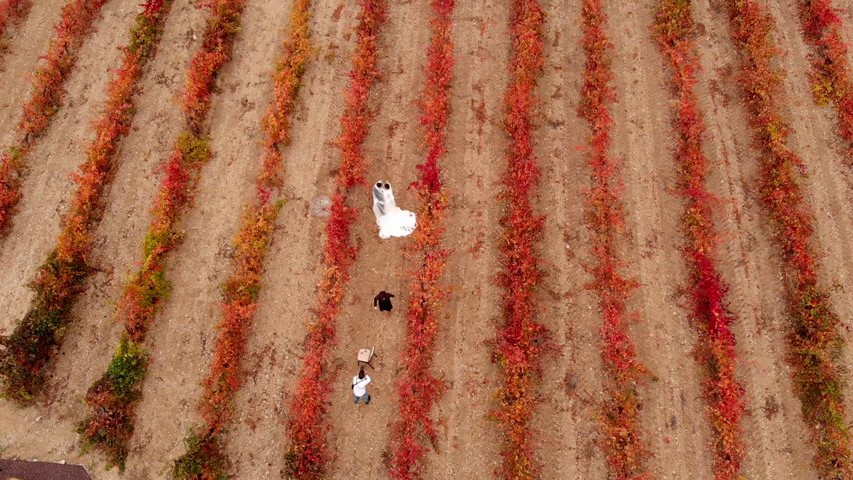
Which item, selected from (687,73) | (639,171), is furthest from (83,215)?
(687,73)

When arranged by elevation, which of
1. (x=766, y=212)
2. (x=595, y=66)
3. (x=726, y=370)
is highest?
(x=595, y=66)

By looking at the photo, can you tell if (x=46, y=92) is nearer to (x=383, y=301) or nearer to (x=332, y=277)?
(x=332, y=277)

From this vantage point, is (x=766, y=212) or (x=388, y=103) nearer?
(x=766, y=212)

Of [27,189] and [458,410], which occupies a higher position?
[27,189]

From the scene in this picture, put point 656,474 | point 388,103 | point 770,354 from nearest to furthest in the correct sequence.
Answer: point 656,474 < point 770,354 < point 388,103

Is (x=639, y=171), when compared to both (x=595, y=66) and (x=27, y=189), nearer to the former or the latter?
(x=595, y=66)

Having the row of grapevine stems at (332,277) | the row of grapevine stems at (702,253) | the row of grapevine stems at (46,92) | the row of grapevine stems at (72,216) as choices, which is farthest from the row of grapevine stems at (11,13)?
the row of grapevine stems at (702,253)
